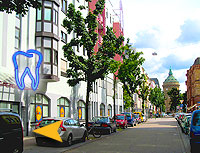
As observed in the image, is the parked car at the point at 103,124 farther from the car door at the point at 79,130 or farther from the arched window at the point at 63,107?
the car door at the point at 79,130

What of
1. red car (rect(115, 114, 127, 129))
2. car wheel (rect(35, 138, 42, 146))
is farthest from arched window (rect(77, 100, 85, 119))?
car wheel (rect(35, 138, 42, 146))

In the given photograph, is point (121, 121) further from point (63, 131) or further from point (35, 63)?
point (63, 131)

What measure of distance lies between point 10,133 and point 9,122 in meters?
0.36

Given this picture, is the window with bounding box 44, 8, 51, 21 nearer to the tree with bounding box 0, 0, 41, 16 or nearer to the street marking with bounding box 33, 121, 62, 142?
the street marking with bounding box 33, 121, 62, 142

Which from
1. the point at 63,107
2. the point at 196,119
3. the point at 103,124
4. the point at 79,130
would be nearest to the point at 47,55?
the point at 103,124

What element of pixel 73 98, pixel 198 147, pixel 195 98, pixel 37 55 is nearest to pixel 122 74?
pixel 73 98

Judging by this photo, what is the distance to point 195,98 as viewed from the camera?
95.0m

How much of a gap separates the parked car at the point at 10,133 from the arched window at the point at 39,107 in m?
13.3

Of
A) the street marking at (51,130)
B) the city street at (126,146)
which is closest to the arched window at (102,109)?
the city street at (126,146)

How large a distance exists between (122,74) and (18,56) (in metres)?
23.2

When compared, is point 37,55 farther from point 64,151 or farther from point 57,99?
point 64,151

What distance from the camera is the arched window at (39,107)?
24016mm

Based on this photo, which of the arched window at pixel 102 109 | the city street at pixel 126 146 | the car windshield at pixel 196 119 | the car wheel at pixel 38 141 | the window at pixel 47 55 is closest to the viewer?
→ the car windshield at pixel 196 119

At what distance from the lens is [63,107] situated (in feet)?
100
